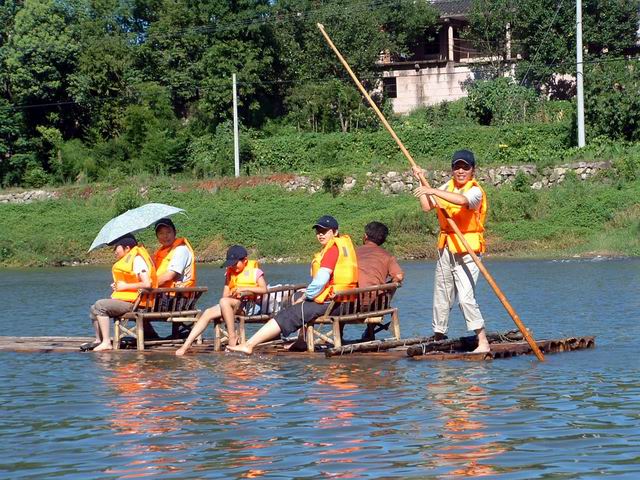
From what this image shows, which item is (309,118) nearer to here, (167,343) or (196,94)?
(196,94)

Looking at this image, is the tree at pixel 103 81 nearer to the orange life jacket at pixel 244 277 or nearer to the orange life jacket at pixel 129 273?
the orange life jacket at pixel 129 273

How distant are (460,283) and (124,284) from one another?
4.34 metres

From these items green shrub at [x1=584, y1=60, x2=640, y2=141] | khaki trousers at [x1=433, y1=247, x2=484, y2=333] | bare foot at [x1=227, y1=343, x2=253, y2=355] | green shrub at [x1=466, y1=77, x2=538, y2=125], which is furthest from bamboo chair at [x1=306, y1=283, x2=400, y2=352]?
green shrub at [x1=466, y1=77, x2=538, y2=125]

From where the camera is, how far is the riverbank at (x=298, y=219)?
36156 millimetres

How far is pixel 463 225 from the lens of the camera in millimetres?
13078

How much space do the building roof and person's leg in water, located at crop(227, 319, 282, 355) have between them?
137 ft

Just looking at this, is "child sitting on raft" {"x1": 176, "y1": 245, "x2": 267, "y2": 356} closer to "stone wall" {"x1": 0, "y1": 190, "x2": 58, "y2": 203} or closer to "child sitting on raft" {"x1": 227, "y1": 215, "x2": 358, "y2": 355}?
"child sitting on raft" {"x1": 227, "y1": 215, "x2": 358, "y2": 355}

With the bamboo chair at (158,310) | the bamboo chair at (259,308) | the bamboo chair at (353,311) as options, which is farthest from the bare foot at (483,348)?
the bamboo chair at (158,310)

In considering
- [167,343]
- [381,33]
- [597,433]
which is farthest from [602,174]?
[597,433]

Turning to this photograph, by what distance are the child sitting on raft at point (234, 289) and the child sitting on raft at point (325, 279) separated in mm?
675

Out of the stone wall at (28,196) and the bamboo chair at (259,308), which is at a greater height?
the stone wall at (28,196)

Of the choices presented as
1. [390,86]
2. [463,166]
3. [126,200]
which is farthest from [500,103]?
[463,166]

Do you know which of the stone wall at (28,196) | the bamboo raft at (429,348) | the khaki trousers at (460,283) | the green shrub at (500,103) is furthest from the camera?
the green shrub at (500,103)

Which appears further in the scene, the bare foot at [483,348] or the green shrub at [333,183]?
the green shrub at [333,183]
